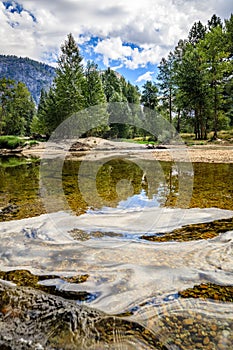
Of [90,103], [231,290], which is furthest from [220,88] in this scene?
[231,290]

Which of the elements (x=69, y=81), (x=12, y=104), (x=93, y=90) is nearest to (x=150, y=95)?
(x=93, y=90)

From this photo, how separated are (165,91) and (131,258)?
45.6 metres

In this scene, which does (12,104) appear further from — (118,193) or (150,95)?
(118,193)

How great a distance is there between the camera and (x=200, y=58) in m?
33.1

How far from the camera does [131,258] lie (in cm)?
379

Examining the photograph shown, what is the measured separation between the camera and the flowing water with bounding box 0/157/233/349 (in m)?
2.38

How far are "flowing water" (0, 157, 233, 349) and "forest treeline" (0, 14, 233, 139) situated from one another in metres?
26.6

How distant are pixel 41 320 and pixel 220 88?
34.5 meters

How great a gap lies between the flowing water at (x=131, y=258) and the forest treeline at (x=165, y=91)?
26628 millimetres

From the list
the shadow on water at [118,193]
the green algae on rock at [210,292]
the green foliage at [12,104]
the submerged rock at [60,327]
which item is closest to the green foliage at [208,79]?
the shadow on water at [118,193]

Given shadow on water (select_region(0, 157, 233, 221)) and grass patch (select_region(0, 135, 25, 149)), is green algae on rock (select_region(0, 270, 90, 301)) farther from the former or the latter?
grass patch (select_region(0, 135, 25, 149))

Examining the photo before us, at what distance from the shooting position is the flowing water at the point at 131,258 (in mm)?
2385

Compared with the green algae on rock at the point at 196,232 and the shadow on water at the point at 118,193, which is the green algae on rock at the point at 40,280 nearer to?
the green algae on rock at the point at 196,232

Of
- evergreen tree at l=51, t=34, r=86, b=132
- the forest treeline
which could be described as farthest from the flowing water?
evergreen tree at l=51, t=34, r=86, b=132
